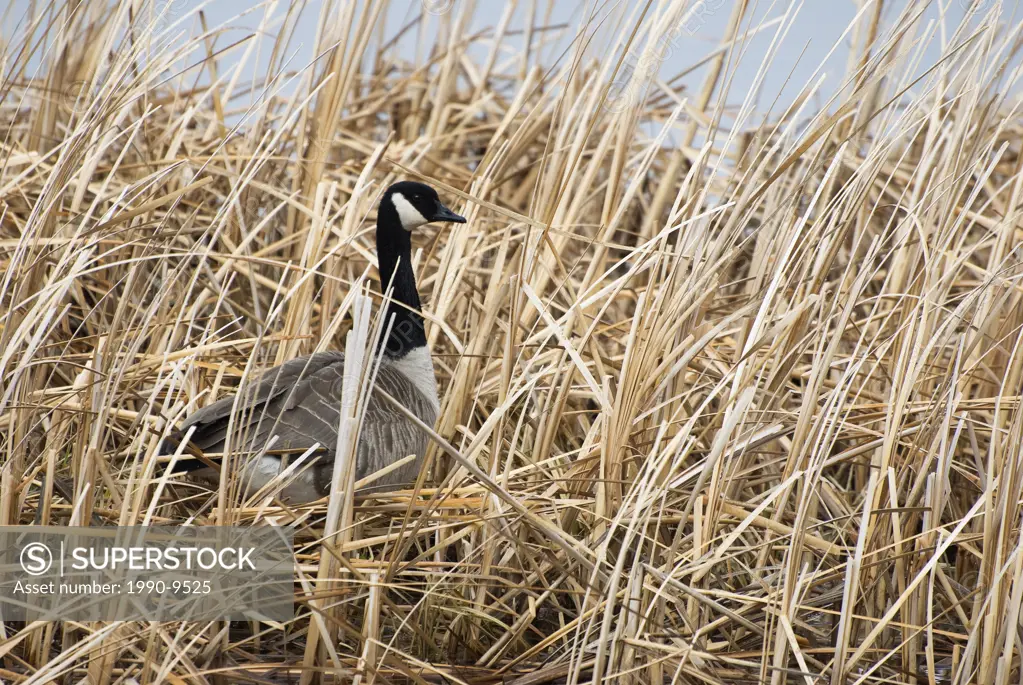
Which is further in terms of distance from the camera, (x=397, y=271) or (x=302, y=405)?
(x=397, y=271)

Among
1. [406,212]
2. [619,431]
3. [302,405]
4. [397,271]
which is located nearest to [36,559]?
[302,405]

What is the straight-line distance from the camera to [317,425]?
3.00 metres

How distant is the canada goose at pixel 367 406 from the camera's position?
280 centimetres

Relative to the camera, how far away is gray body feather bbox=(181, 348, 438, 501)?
2.82m

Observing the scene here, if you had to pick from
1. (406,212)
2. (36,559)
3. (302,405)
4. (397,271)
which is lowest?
(36,559)

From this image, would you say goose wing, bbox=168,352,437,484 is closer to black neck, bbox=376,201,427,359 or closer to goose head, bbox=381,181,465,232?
black neck, bbox=376,201,427,359

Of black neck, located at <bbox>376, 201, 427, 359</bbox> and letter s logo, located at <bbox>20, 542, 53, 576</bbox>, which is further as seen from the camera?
black neck, located at <bbox>376, 201, 427, 359</bbox>

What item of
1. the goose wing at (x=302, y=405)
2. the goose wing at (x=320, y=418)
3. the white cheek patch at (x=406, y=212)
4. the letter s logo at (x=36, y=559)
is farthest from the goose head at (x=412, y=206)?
the letter s logo at (x=36, y=559)

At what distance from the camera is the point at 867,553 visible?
233 cm

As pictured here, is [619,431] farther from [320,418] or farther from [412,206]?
[412,206]

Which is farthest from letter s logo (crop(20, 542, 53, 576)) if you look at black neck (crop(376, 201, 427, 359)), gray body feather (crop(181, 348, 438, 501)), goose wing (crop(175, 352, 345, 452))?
black neck (crop(376, 201, 427, 359))

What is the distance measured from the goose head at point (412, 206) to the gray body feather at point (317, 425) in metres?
0.58

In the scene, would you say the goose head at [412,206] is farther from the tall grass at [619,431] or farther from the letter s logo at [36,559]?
the letter s logo at [36,559]

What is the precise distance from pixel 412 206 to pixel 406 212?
0.11 feet
